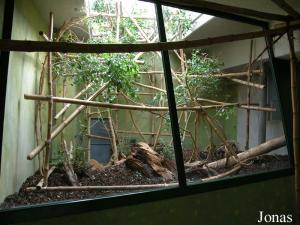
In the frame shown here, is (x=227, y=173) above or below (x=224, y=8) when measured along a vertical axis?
below

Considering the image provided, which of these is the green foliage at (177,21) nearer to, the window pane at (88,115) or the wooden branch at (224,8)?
the window pane at (88,115)

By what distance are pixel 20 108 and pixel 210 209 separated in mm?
1654

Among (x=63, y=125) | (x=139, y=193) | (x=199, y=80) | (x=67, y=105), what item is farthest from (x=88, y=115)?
(x=199, y=80)

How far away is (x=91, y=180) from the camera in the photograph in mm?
2322

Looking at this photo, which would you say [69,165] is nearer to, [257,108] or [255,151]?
[255,151]

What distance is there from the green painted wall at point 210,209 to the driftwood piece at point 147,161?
1.31 feet

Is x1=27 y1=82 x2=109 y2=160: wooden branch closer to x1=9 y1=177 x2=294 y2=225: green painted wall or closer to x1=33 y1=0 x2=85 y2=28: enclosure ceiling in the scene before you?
x1=9 y1=177 x2=294 y2=225: green painted wall

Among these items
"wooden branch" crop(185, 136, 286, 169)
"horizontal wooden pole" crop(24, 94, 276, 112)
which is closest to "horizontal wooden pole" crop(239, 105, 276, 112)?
"horizontal wooden pole" crop(24, 94, 276, 112)

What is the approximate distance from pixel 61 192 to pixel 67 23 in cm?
139

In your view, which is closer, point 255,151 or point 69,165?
point 69,165

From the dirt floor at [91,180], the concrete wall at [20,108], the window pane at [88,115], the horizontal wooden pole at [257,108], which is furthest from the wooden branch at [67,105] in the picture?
the horizontal wooden pole at [257,108]

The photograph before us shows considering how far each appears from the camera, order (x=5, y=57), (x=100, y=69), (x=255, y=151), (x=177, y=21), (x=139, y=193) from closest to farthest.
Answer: (x=5, y=57) → (x=139, y=193) → (x=100, y=69) → (x=177, y=21) → (x=255, y=151)

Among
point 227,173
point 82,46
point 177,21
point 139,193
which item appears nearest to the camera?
point 82,46

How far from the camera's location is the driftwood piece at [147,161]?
2.65m
